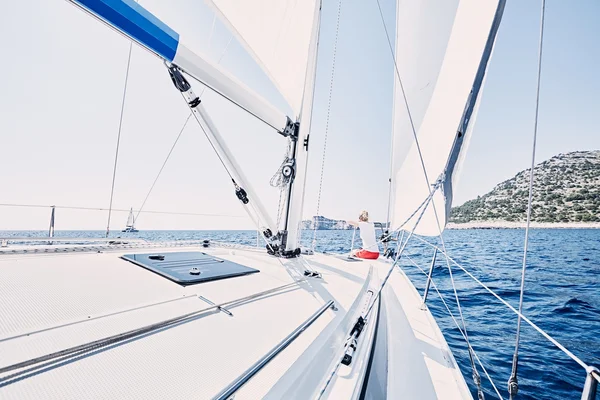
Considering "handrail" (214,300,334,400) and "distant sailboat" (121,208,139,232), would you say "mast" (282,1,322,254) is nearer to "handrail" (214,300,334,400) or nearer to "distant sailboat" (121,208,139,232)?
"handrail" (214,300,334,400)

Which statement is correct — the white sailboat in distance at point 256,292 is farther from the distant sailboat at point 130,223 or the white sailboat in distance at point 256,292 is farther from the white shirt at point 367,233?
the distant sailboat at point 130,223

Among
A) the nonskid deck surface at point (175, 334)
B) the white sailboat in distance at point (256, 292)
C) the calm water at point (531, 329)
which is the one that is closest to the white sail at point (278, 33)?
the white sailboat in distance at point (256, 292)

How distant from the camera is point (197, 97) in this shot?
6.53 ft

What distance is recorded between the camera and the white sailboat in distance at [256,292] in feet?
2.33

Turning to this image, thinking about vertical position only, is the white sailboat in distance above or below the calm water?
above

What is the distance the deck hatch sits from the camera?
1492mm

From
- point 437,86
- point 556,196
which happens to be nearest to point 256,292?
point 437,86

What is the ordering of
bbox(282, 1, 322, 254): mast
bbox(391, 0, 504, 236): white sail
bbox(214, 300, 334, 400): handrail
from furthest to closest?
bbox(282, 1, 322, 254): mast
bbox(391, 0, 504, 236): white sail
bbox(214, 300, 334, 400): handrail

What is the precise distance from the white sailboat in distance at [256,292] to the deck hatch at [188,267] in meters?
0.01

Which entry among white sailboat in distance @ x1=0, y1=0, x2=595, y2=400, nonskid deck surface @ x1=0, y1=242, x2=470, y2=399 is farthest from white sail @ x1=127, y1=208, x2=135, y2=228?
nonskid deck surface @ x1=0, y1=242, x2=470, y2=399

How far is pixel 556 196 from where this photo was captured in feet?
123

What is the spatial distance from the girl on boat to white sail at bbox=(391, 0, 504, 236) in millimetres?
351

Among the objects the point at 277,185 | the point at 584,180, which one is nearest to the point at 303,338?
the point at 277,185

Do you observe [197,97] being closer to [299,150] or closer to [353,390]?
[299,150]
